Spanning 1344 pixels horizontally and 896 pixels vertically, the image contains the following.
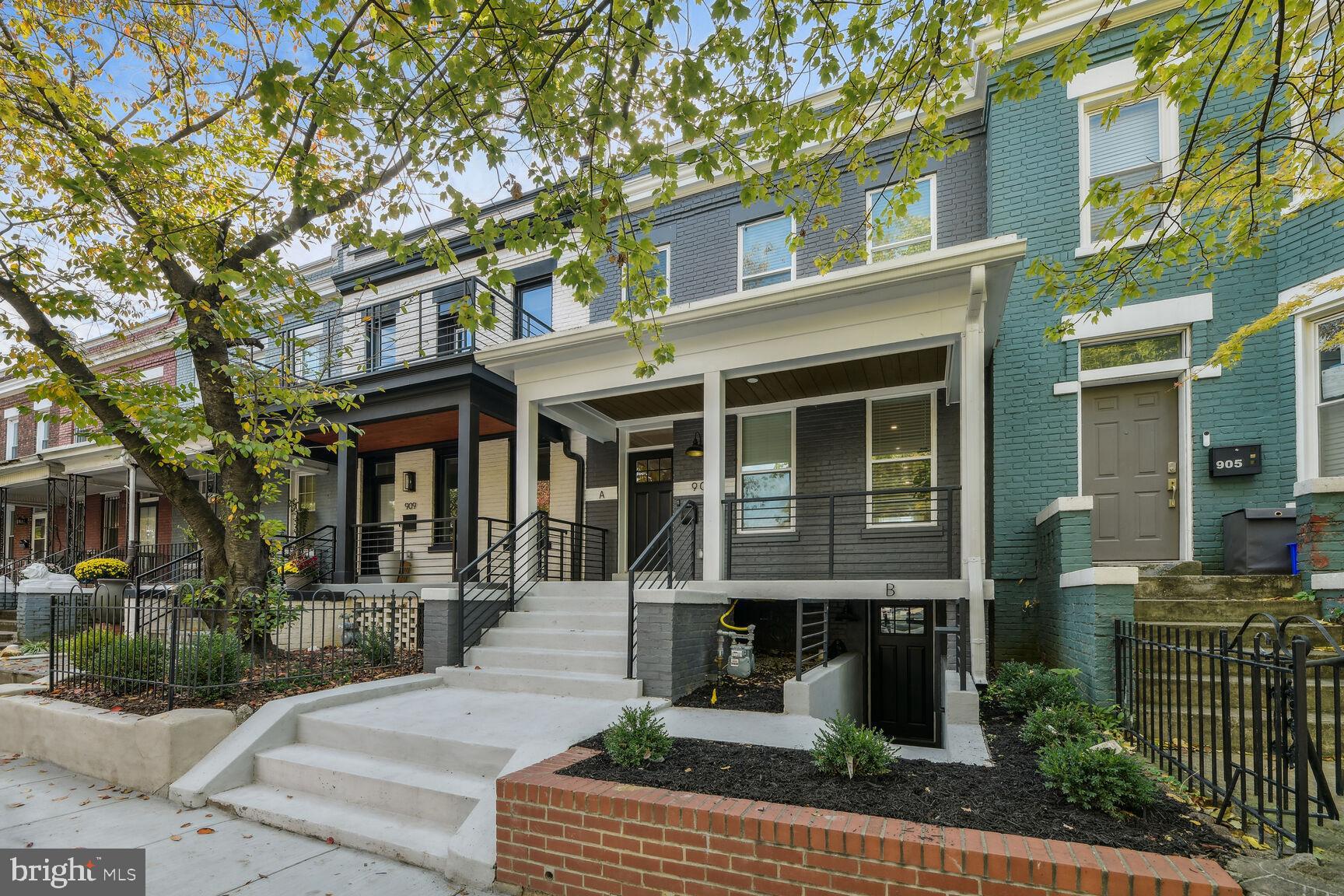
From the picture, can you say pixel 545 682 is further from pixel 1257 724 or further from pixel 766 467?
pixel 1257 724

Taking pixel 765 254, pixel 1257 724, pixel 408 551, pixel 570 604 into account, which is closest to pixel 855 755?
pixel 1257 724

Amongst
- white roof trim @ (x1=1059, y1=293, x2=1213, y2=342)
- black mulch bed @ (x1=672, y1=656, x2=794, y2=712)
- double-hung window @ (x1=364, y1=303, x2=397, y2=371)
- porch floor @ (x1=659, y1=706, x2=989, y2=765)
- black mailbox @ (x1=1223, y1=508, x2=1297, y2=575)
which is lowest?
black mulch bed @ (x1=672, y1=656, x2=794, y2=712)

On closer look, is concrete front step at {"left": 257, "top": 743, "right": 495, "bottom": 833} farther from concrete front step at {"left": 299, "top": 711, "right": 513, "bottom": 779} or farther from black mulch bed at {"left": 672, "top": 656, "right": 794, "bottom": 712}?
black mulch bed at {"left": 672, "top": 656, "right": 794, "bottom": 712}

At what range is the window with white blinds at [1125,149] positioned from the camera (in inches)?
335

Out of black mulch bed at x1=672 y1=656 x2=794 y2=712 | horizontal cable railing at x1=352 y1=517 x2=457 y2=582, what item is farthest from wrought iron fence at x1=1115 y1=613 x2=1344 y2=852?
horizontal cable railing at x1=352 y1=517 x2=457 y2=582

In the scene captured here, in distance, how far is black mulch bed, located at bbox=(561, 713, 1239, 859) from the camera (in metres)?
3.15

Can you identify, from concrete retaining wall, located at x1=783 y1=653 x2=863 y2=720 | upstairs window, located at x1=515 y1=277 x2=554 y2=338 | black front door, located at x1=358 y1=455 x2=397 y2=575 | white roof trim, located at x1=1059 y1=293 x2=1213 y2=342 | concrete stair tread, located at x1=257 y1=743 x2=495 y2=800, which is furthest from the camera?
black front door, located at x1=358 y1=455 x2=397 y2=575

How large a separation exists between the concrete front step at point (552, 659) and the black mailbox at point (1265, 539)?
6.47 metres

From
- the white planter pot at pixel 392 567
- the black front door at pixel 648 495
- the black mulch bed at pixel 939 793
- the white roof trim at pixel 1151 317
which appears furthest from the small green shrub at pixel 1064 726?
the white planter pot at pixel 392 567

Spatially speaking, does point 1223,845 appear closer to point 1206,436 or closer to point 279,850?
point 279,850

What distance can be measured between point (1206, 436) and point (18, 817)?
37.4 feet

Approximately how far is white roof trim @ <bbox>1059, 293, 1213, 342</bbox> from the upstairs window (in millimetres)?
8398

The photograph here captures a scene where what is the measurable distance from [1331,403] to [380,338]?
40.2 feet

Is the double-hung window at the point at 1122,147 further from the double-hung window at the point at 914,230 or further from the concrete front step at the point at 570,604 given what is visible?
the concrete front step at the point at 570,604
